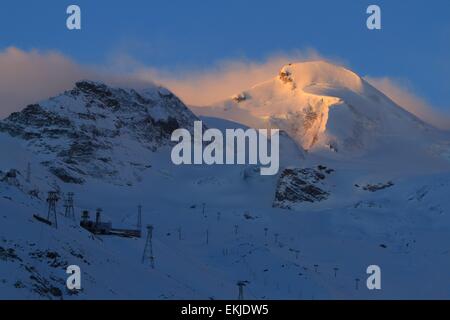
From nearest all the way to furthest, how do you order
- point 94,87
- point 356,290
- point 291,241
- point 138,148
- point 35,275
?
point 35,275
point 356,290
point 291,241
point 138,148
point 94,87

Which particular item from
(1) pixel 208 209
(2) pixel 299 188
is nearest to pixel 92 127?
(2) pixel 299 188

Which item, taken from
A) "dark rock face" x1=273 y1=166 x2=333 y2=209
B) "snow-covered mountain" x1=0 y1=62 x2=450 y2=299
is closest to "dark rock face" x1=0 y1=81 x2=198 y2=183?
"snow-covered mountain" x1=0 y1=62 x2=450 y2=299

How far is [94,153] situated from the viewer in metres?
156

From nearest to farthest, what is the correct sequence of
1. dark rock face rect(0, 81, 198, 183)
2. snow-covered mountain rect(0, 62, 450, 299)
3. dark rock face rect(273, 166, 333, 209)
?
snow-covered mountain rect(0, 62, 450, 299), dark rock face rect(273, 166, 333, 209), dark rock face rect(0, 81, 198, 183)

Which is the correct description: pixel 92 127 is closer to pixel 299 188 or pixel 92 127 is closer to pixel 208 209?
pixel 299 188

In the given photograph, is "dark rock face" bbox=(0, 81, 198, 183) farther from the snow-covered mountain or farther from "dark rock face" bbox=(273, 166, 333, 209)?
"dark rock face" bbox=(273, 166, 333, 209)

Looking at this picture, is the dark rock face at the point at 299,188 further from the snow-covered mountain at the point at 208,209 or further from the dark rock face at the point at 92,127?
the dark rock face at the point at 92,127

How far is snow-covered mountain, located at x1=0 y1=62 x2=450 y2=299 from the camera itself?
40.3 meters

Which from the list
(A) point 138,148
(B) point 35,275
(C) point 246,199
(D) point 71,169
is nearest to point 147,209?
(C) point 246,199

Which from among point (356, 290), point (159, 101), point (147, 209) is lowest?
point (356, 290)

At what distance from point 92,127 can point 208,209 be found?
64.9 meters

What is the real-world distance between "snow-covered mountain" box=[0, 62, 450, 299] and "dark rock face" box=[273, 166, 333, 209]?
24cm
